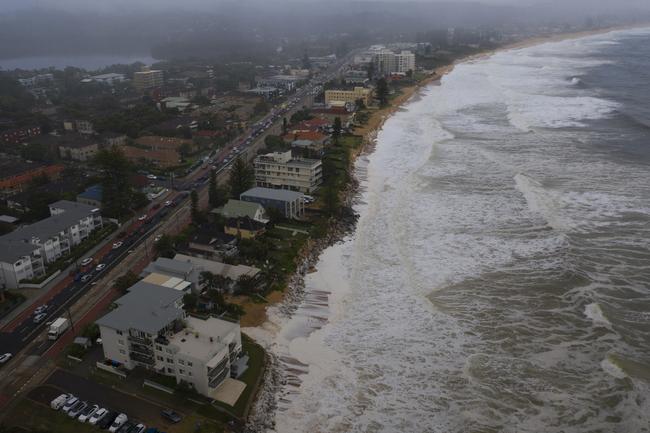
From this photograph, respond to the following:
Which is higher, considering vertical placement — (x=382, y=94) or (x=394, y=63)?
(x=394, y=63)

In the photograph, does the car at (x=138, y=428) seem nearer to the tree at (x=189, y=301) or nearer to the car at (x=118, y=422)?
the car at (x=118, y=422)

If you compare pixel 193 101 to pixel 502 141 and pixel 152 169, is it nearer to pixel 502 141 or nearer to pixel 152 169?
pixel 152 169

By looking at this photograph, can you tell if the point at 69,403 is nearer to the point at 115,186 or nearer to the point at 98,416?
the point at 98,416

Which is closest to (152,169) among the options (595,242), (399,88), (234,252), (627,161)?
(234,252)

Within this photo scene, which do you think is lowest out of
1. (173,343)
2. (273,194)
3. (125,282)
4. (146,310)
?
(125,282)

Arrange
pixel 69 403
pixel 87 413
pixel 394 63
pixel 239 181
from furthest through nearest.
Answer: pixel 394 63 < pixel 239 181 < pixel 69 403 < pixel 87 413

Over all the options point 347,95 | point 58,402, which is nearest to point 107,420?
point 58,402

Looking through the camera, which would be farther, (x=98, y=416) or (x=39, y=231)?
(x=39, y=231)

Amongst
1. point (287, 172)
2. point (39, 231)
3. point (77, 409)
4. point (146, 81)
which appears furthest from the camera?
point (146, 81)

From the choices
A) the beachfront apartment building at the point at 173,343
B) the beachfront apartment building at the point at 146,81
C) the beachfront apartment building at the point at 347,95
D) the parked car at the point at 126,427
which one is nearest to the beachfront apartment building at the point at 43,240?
the beachfront apartment building at the point at 173,343
